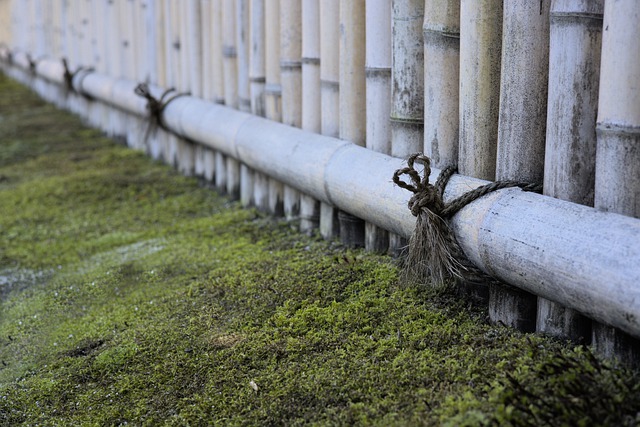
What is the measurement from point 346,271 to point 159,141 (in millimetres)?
3131

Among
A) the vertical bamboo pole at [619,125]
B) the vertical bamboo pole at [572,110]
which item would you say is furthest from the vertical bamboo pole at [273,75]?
the vertical bamboo pole at [619,125]

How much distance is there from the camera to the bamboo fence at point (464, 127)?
1945 millimetres

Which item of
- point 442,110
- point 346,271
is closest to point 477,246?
point 442,110

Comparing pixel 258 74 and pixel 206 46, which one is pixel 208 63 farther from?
pixel 258 74

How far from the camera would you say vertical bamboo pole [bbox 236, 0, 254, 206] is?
4180 millimetres

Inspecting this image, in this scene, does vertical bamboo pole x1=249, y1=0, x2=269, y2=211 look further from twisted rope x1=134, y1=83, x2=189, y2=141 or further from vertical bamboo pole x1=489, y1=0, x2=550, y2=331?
vertical bamboo pole x1=489, y1=0, x2=550, y2=331

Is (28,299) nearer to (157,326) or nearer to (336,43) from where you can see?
(157,326)

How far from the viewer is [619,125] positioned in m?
1.95

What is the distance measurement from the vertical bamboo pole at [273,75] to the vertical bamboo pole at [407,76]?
1.16 m

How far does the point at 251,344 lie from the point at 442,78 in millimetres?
1019

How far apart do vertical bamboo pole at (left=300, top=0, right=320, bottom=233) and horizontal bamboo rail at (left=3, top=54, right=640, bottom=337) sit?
0.30 feet

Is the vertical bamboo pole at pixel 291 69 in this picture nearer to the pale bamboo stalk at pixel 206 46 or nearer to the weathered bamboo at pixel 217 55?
the weathered bamboo at pixel 217 55

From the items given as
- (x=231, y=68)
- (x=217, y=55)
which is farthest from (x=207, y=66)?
(x=231, y=68)

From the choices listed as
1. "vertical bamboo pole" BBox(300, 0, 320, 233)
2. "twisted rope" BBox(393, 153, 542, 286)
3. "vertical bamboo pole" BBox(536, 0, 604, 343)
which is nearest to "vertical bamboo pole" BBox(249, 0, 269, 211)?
"vertical bamboo pole" BBox(300, 0, 320, 233)
